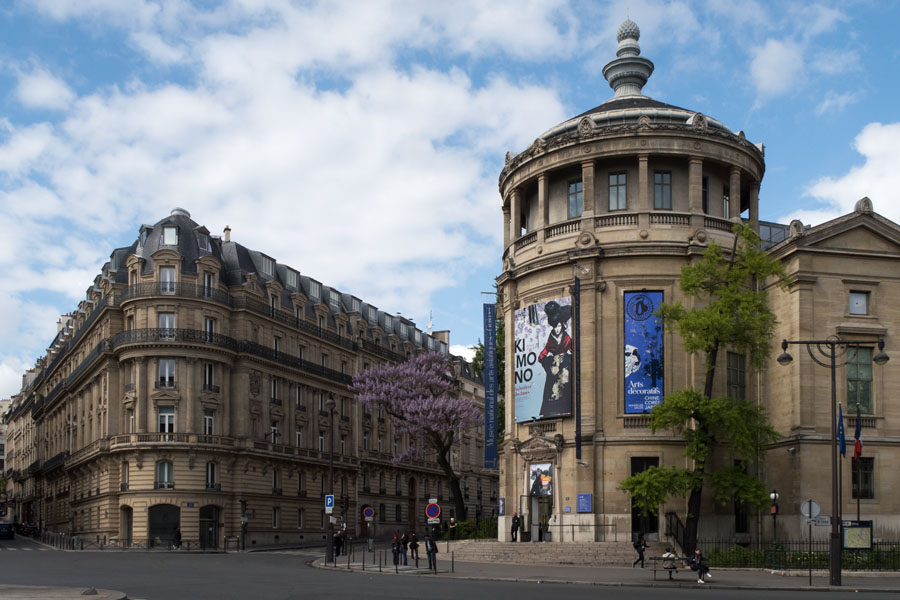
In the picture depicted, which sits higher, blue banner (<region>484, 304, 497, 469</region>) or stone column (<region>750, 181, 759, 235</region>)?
stone column (<region>750, 181, 759, 235</region>)

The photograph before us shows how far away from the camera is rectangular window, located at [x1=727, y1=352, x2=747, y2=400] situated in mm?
48344

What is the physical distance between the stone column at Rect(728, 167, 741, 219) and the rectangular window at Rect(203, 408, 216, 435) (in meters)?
37.1

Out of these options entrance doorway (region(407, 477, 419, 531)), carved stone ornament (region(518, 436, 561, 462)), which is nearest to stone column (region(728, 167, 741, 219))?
carved stone ornament (region(518, 436, 561, 462))

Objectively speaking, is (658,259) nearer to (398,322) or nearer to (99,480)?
(99,480)

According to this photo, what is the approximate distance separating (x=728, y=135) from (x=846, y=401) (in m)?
13.5

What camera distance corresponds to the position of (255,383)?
7375cm

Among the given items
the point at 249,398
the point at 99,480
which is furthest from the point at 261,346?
the point at 99,480

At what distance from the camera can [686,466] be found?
46188 millimetres

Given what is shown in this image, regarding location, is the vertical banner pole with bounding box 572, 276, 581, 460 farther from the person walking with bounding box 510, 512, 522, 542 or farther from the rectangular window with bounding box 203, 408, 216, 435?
the rectangular window with bounding box 203, 408, 216, 435

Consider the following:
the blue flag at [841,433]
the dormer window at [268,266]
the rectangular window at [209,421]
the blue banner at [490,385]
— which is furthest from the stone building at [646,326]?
the dormer window at [268,266]

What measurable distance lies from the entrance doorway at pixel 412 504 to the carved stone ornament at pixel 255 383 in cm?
2835

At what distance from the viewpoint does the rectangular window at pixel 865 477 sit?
147 ft

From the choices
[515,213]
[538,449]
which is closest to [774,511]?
[538,449]

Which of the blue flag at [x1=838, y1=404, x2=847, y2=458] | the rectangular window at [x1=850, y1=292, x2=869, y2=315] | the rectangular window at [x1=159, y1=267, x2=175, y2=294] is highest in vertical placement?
the rectangular window at [x1=159, y1=267, x2=175, y2=294]
